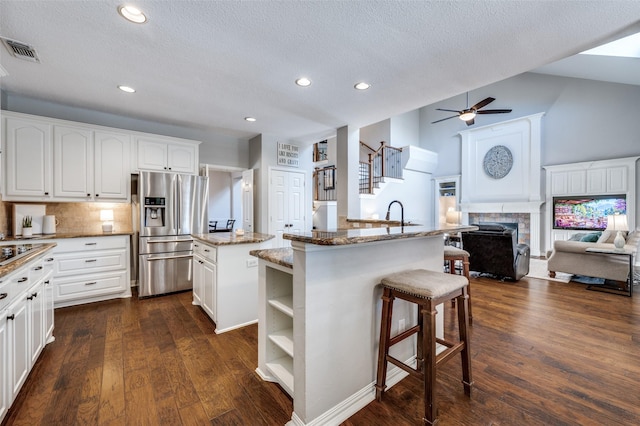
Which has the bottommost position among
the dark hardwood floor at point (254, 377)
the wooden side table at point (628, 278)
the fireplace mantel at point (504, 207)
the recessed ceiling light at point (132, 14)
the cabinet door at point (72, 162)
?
the dark hardwood floor at point (254, 377)

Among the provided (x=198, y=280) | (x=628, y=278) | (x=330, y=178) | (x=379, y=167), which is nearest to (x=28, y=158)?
(x=198, y=280)

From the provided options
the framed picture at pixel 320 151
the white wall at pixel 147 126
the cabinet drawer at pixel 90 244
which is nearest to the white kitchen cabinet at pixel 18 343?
the cabinet drawer at pixel 90 244

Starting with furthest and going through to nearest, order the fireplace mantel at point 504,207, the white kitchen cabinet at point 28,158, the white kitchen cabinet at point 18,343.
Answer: the fireplace mantel at point 504,207 < the white kitchen cabinet at point 28,158 < the white kitchen cabinet at point 18,343

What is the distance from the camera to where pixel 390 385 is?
1.90 meters

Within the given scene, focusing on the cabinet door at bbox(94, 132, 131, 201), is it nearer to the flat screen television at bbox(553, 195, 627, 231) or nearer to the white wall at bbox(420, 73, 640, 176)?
the white wall at bbox(420, 73, 640, 176)

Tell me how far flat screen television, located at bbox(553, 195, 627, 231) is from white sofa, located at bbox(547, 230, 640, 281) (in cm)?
213

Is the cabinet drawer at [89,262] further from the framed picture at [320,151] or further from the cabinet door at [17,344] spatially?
the framed picture at [320,151]

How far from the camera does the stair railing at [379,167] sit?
7.80 meters

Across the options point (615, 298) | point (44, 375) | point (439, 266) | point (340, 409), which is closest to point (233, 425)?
point (340, 409)

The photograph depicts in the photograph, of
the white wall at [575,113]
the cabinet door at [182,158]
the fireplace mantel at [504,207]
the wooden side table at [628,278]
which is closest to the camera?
the wooden side table at [628,278]

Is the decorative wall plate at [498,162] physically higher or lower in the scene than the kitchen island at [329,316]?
higher

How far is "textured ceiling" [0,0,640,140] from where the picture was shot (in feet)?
5.93

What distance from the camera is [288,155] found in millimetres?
5262

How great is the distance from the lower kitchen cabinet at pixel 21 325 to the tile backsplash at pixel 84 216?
1.97 meters
